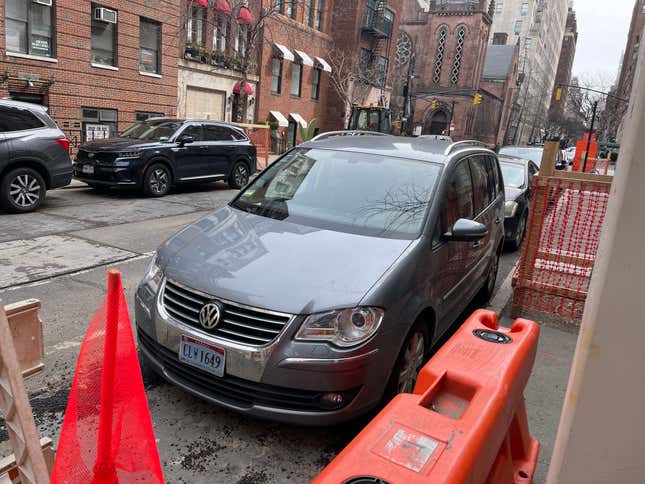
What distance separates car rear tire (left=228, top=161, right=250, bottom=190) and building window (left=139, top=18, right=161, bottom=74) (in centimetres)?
778

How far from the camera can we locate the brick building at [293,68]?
88.0 feet

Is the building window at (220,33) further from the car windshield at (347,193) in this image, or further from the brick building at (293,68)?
the car windshield at (347,193)

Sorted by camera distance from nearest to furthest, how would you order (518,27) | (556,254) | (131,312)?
(131,312) < (556,254) < (518,27)

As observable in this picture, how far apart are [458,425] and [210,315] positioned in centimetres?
167

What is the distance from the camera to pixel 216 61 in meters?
23.5

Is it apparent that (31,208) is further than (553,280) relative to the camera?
Yes

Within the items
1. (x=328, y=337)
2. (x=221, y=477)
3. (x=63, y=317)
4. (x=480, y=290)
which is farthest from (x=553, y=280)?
(x=63, y=317)

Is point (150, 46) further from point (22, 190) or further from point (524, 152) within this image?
point (524, 152)

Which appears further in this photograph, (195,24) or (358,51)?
(358,51)

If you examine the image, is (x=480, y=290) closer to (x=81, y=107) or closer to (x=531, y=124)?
(x=81, y=107)

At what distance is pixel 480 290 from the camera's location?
579cm

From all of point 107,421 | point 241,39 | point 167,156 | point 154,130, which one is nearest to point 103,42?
point 154,130

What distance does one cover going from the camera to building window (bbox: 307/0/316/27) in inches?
1178

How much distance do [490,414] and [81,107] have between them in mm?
18300
